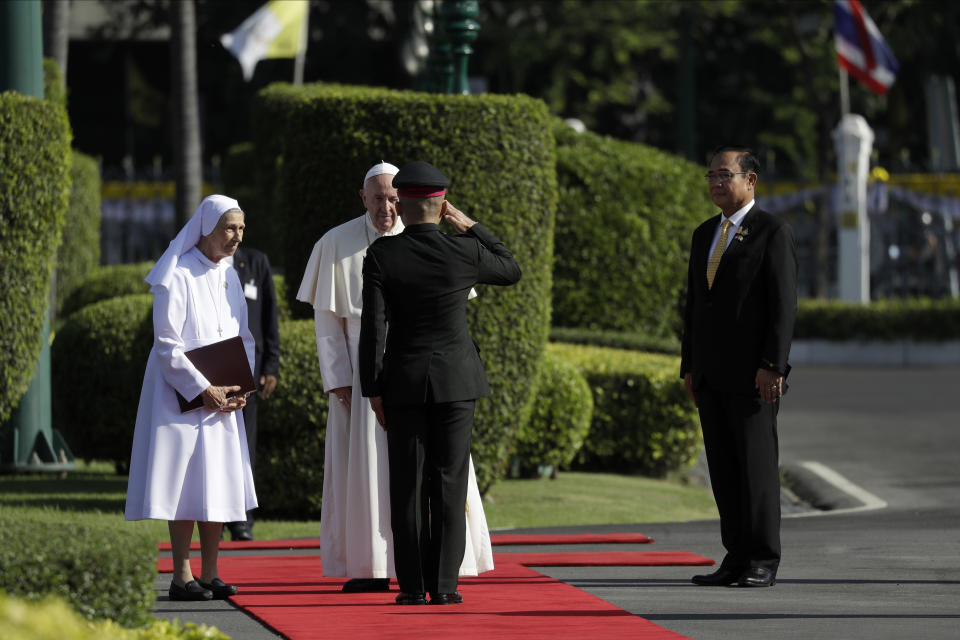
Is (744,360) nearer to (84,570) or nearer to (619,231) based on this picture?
(84,570)

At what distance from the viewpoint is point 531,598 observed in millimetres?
7535

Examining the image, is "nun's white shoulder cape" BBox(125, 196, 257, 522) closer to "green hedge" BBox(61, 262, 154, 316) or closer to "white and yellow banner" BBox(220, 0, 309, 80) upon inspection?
"green hedge" BBox(61, 262, 154, 316)

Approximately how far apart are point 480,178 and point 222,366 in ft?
11.9

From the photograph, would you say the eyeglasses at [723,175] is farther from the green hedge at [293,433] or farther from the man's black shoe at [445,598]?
the green hedge at [293,433]

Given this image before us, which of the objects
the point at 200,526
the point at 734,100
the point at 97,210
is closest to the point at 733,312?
the point at 200,526

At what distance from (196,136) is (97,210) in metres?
7.46

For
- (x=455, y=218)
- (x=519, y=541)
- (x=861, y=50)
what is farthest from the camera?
(x=861, y=50)

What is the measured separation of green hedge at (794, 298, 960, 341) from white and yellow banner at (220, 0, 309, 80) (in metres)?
9.26

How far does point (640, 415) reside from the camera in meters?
13.6

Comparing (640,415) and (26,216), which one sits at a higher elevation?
(26,216)

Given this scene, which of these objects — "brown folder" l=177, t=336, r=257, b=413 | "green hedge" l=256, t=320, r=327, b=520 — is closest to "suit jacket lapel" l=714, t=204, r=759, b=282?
"brown folder" l=177, t=336, r=257, b=413

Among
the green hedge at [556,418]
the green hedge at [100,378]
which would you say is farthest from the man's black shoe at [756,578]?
the green hedge at [100,378]

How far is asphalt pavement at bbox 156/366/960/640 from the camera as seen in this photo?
696 centimetres

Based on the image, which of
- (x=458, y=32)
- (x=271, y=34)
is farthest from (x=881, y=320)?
(x=458, y=32)
